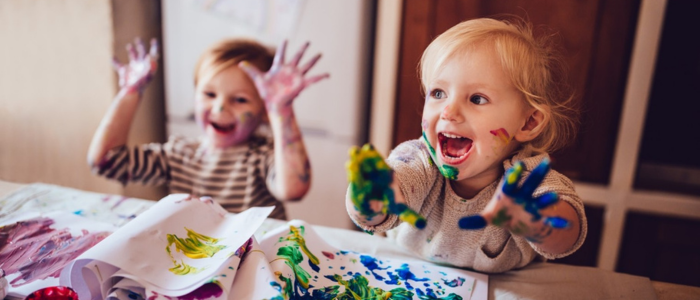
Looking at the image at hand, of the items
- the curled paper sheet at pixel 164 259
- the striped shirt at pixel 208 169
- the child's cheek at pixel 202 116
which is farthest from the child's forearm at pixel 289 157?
the curled paper sheet at pixel 164 259

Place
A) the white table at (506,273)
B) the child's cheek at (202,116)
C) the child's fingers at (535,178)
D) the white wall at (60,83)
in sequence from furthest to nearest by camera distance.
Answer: the white wall at (60,83), the child's cheek at (202,116), the white table at (506,273), the child's fingers at (535,178)

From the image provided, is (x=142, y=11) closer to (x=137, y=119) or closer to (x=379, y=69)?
(x=137, y=119)

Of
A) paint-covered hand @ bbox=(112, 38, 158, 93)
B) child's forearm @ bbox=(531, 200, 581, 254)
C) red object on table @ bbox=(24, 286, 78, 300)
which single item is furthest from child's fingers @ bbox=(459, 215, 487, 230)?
paint-covered hand @ bbox=(112, 38, 158, 93)

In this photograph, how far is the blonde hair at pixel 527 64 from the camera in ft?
2.25

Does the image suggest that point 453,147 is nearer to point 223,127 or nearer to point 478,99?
point 478,99

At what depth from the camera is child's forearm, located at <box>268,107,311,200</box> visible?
105cm

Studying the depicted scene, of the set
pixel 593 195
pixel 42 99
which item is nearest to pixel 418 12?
pixel 593 195

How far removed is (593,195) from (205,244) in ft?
4.43

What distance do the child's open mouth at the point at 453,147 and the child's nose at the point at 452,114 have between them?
3cm

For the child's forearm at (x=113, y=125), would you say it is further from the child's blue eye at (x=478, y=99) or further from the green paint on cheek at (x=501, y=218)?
the green paint on cheek at (x=501, y=218)

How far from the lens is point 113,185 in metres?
1.80

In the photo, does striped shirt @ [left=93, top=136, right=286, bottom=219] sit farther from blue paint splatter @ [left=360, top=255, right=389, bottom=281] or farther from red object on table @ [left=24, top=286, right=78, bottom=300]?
red object on table @ [left=24, top=286, right=78, bottom=300]

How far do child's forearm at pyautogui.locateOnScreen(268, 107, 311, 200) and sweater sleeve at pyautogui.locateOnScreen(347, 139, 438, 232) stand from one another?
0.35 meters

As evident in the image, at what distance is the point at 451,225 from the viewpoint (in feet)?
2.55
